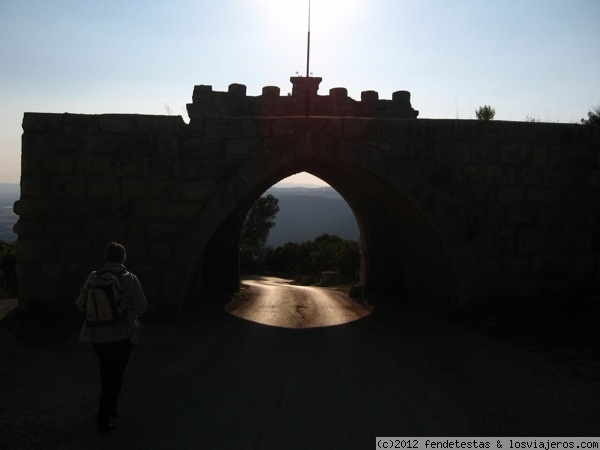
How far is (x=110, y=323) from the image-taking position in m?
4.02

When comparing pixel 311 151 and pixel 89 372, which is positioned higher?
pixel 311 151

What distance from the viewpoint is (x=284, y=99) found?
1219 centimetres

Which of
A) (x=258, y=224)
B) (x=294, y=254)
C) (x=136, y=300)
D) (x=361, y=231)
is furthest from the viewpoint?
(x=258, y=224)

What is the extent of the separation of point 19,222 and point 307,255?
26723 millimetres

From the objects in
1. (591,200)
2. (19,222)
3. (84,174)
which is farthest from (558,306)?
(19,222)

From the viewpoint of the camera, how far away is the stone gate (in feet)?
26.3

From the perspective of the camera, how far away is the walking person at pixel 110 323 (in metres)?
4.00

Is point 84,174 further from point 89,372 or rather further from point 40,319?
point 89,372

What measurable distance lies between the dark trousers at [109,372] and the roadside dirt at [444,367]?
1.03 feet

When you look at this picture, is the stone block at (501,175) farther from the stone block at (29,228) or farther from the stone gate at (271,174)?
the stone block at (29,228)

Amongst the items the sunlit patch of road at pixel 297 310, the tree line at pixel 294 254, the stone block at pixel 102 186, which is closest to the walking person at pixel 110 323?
the stone block at pixel 102 186

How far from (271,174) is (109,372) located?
4990 millimetres

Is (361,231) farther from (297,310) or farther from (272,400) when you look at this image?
(272,400)

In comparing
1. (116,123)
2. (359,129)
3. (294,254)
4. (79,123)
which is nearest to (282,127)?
(359,129)
